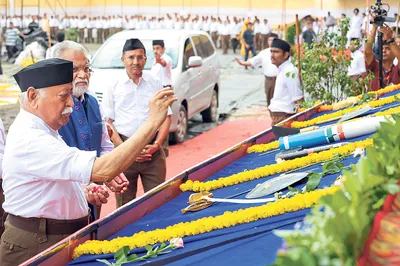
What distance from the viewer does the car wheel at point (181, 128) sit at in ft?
34.5

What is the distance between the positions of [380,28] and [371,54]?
0.90 metres

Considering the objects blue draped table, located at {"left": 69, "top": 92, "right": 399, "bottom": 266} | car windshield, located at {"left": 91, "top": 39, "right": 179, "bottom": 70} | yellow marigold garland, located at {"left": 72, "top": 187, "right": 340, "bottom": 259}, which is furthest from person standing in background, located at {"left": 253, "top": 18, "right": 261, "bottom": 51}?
yellow marigold garland, located at {"left": 72, "top": 187, "right": 340, "bottom": 259}

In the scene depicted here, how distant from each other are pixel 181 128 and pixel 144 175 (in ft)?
16.4

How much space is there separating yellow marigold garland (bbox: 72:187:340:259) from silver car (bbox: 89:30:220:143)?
6.69 m

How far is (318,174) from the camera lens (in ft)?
11.5

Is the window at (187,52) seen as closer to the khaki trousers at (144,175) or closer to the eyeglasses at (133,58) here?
the eyeglasses at (133,58)

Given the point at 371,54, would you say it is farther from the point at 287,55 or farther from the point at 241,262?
the point at 241,262

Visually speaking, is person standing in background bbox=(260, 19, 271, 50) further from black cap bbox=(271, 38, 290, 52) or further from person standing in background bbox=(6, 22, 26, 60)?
black cap bbox=(271, 38, 290, 52)

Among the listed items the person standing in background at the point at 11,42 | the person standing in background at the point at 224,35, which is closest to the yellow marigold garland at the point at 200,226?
the person standing in background at the point at 11,42

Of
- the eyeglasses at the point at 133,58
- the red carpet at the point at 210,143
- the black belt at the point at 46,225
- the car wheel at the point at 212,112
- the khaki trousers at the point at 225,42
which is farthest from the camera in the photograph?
the khaki trousers at the point at 225,42

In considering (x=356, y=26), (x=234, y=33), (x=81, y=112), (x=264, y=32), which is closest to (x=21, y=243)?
(x=81, y=112)

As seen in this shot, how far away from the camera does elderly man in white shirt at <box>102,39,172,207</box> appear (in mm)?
5645

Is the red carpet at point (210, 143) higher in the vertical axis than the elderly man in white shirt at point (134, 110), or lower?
lower

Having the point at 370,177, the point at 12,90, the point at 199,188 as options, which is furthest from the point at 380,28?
the point at 12,90
